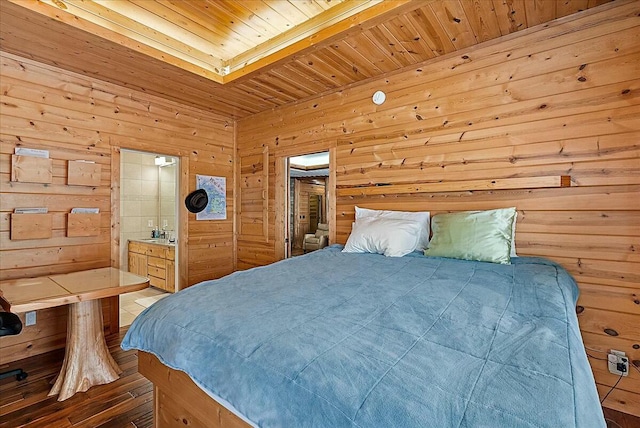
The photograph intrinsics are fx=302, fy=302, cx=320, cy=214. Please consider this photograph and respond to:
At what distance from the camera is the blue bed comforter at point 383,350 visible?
0.65m

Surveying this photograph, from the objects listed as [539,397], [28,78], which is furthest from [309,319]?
[28,78]

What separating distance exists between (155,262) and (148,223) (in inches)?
45.0

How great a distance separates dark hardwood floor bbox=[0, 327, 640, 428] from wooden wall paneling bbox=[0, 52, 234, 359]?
2.21ft

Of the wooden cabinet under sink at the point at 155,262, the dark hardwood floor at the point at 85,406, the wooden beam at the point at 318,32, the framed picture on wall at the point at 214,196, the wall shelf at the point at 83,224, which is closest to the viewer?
the dark hardwood floor at the point at 85,406

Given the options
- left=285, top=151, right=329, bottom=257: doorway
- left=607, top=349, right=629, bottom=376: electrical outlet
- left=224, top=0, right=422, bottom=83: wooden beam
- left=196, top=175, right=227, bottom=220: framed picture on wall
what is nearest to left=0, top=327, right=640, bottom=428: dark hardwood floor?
left=607, top=349, right=629, bottom=376: electrical outlet

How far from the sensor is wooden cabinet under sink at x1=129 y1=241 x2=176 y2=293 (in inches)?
170

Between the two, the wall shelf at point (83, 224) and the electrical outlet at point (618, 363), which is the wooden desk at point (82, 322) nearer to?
the wall shelf at point (83, 224)

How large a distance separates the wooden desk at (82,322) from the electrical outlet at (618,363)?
3.13 m

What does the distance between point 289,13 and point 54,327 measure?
3.43 m

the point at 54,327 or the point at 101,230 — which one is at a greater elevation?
the point at 101,230

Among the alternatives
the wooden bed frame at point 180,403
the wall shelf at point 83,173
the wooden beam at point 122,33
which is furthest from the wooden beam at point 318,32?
the wooden bed frame at point 180,403

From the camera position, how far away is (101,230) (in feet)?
9.89

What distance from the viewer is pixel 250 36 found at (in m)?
2.80

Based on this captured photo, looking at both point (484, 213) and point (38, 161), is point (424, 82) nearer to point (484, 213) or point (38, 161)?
point (484, 213)
